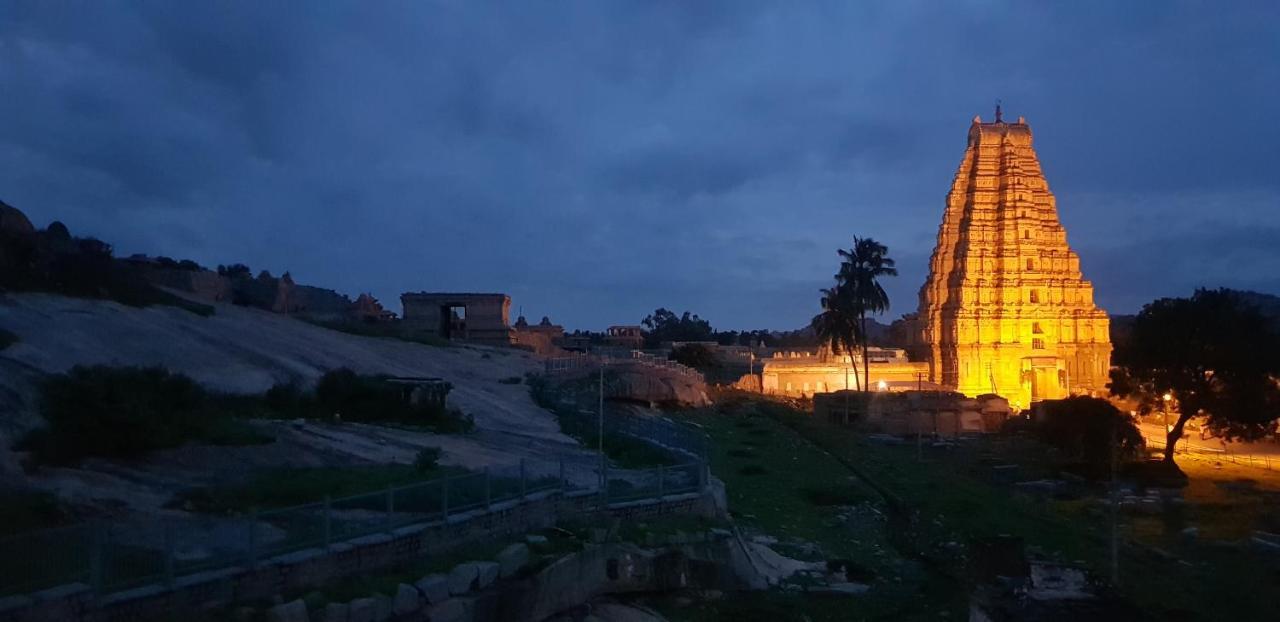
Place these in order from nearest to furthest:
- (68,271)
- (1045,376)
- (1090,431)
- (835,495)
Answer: (835,495)
(68,271)
(1090,431)
(1045,376)

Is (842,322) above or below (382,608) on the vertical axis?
above

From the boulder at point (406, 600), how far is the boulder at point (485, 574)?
3.31ft

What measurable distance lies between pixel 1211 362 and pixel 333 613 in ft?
126

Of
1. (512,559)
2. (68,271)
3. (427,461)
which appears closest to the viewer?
(512,559)

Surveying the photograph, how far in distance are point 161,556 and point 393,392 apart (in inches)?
574

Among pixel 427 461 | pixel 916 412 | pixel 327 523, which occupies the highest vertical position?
pixel 916 412

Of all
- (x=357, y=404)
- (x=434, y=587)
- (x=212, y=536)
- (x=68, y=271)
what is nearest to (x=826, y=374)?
(x=357, y=404)

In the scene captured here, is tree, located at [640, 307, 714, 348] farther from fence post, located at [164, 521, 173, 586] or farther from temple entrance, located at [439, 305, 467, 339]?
fence post, located at [164, 521, 173, 586]

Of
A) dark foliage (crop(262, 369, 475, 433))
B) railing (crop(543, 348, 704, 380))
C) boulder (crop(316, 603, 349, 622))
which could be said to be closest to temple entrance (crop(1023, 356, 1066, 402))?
railing (crop(543, 348, 704, 380))

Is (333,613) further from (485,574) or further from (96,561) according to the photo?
(485,574)

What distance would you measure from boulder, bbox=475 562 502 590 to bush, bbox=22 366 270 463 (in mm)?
6319

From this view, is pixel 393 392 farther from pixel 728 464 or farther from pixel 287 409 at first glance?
pixel 728 464

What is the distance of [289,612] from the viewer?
9.71 m

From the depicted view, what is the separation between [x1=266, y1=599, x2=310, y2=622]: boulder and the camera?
9.61m
